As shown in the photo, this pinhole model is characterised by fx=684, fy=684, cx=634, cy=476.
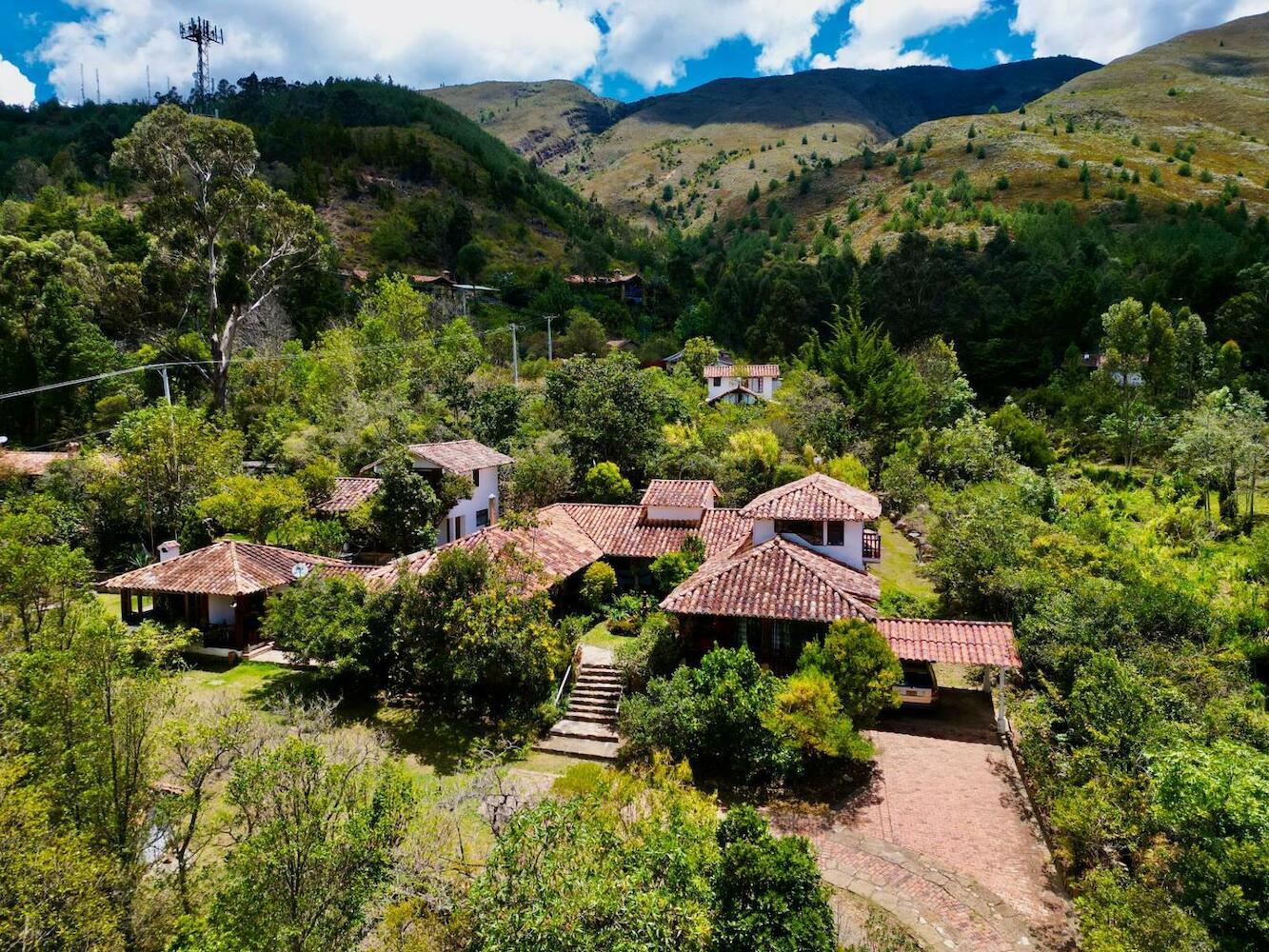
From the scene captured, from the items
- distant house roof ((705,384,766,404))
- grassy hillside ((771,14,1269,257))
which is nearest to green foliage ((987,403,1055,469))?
distant house roof ((705,384,766,404))

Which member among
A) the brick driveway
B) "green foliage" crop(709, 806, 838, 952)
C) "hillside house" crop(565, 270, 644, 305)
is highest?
"hillside house" crop(565, 270, 644, 305)

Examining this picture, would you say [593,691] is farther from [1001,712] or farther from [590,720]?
[1001,712]

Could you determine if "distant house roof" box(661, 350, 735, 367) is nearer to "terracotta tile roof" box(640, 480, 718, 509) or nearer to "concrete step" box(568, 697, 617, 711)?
"terracotta tile roof" box(640, 480, 718, 509)

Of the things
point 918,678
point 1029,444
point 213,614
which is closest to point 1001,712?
point 918,678

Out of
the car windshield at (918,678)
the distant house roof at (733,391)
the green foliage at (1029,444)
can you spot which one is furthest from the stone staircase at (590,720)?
the distant house roof at (733,391)

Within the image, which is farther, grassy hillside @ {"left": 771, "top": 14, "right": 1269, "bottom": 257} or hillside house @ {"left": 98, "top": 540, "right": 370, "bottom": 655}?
grassy hillside @ {"left": 771, "top": 14, "right": 1269, "bottom": 257}

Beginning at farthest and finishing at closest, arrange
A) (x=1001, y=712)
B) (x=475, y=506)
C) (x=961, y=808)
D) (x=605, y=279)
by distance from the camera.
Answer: (x=605, y=279), (x=475, y=506), (x=1001, y=712), (x=961, y=808)
